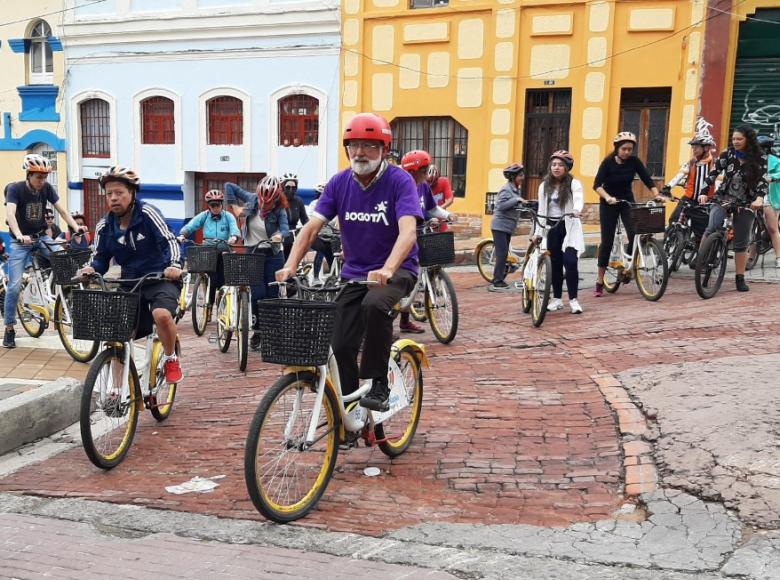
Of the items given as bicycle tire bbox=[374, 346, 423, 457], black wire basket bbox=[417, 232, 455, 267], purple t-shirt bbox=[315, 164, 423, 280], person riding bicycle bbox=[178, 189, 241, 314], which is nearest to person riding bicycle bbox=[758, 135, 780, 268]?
black wire basket bbox=[417, 232, 455, 267]

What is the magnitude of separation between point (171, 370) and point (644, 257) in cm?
623

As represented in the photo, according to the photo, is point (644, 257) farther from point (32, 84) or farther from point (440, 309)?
point (32, 84)

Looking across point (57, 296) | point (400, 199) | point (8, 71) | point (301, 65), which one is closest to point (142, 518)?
point (400, 199)

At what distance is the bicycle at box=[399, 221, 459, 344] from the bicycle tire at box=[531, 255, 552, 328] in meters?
1.02

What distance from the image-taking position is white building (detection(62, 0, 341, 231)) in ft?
66.9

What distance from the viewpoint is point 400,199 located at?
4.76 meters

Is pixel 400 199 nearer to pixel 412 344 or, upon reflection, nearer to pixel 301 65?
pixel 412 344

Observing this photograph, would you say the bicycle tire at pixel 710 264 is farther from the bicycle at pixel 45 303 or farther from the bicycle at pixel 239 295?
the bicycle at pixel 45 303

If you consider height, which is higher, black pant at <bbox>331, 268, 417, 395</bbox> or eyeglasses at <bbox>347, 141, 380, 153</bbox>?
eyeglasses at <bbox>347, 141, 380, 153</bbox>

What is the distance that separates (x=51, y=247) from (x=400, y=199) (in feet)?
19.1

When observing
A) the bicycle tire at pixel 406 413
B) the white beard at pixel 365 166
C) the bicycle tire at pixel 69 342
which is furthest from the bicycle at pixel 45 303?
the white beard at pixel 365 166

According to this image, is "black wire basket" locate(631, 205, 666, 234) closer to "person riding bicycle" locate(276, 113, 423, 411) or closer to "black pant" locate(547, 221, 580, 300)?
"black pant" locate(547, 221, 580, 300)

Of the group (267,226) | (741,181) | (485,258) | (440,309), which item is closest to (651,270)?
(741,181)

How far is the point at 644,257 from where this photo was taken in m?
9.98
